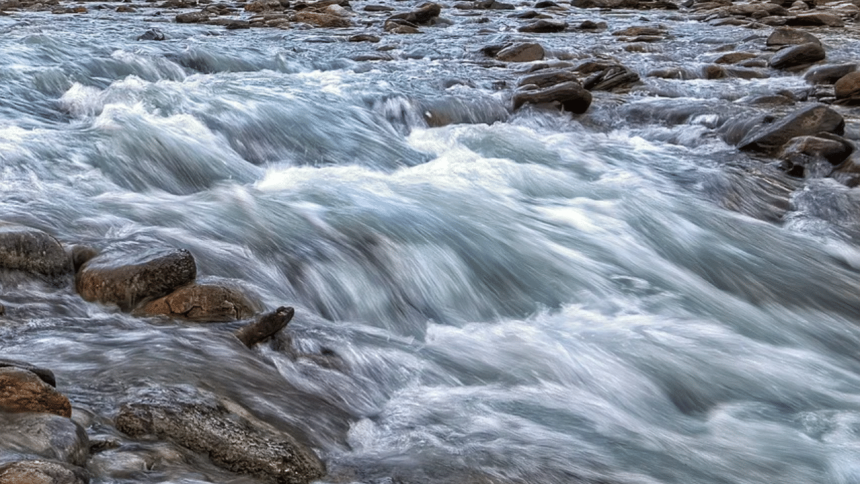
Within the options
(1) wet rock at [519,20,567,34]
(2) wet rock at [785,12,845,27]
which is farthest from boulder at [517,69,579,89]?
(2) wet rock at [785,12,845,27]

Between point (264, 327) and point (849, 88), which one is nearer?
point (264, 327)

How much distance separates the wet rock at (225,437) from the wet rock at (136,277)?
1148 millimetres

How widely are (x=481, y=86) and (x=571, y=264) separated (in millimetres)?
4941

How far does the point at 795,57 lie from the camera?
12148mm

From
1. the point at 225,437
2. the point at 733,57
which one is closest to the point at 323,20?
the point at 733,57

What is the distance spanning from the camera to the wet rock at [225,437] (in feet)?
10.6

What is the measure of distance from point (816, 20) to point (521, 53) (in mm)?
7050

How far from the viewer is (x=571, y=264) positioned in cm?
638

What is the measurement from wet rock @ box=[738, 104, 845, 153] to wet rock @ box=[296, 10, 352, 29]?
9287 millimetres

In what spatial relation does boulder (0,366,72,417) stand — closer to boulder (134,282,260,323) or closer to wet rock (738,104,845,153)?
boulder (134,282,260,323)

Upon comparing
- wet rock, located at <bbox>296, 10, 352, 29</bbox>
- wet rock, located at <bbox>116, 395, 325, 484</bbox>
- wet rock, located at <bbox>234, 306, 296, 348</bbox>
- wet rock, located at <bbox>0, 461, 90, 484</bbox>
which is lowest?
wet rock, located at <bbox>296, 10, 352, 29</bbox>

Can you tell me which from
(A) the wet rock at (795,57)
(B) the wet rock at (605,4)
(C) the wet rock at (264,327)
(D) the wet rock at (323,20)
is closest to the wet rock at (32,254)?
(C) the wet rock at (264,327)

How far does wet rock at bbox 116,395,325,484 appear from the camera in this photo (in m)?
3.22

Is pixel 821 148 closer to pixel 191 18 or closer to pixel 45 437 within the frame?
pixel 45 437
